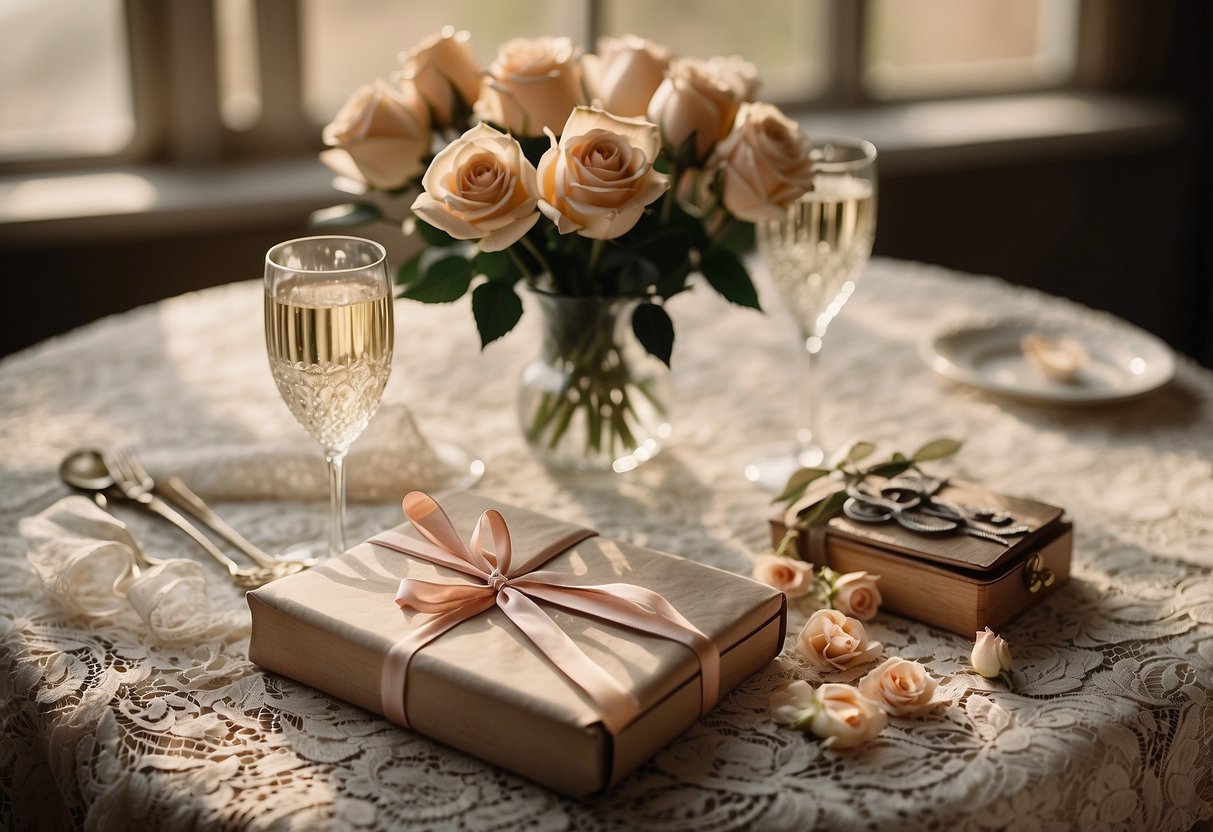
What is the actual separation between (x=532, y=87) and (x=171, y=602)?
56 centimetres

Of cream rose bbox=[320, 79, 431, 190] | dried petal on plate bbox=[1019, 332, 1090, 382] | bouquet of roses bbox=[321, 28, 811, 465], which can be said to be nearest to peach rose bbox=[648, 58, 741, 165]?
bouquet of roses bbox=[321, 28, 811, 465]

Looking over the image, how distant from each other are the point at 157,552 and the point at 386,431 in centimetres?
27

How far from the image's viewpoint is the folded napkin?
1347mm

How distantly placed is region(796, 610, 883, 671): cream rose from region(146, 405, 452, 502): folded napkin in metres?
0.47

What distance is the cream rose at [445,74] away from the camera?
1278 mm

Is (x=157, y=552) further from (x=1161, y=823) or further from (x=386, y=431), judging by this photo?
(x=1161, y=823)

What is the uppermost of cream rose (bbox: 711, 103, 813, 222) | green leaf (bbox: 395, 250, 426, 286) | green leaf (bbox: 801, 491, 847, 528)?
cream rose (bbox: 711, 103, 813, 222)

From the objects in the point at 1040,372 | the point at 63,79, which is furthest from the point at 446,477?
the point at 63,79

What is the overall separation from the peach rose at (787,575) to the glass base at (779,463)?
8.9 inches

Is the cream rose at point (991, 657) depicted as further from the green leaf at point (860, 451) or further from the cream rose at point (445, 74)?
the cream rose at point (445, 74)

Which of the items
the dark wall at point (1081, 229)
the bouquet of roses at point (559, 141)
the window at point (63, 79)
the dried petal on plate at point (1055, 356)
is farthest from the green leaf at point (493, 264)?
the dark wall at point (1081, 229)

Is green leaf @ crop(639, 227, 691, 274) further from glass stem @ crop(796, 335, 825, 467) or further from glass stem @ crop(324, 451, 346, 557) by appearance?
glass stem @ crop(324, 451, 346, 557)

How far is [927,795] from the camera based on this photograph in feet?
2.92

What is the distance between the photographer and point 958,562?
1065mm
